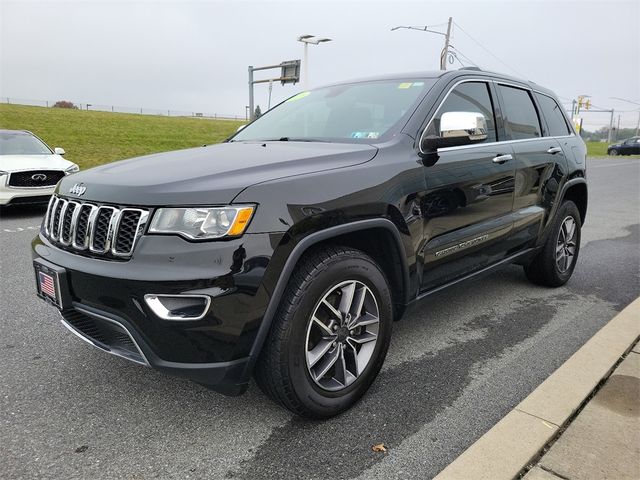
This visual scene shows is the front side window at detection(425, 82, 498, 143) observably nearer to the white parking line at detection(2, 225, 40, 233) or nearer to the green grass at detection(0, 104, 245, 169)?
the white parking line at detection(2, 225, 40, 233)

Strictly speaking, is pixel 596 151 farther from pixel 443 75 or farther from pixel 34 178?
pixel 443 75

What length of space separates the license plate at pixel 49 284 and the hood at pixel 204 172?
40 cm

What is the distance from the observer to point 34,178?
8.49 meters

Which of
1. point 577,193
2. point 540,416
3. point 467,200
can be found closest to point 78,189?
point 467,200

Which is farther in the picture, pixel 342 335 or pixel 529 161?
pixel 529 161

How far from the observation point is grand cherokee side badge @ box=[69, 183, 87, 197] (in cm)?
244

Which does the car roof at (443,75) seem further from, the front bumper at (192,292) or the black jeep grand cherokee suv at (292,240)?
the front bumper at (192,292)

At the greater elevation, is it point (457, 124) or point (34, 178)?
point (457, 124)

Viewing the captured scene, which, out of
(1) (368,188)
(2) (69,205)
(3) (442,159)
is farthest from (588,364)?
(2) (69,205)

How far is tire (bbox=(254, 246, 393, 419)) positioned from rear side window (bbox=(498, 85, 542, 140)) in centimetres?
201

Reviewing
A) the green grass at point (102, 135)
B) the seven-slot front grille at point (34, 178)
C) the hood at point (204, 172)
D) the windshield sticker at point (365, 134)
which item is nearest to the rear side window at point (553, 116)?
the windshield sticker at point (365, 134)

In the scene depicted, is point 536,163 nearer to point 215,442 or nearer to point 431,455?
point 431,455

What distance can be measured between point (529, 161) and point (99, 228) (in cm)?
313

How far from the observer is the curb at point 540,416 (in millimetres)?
2117
